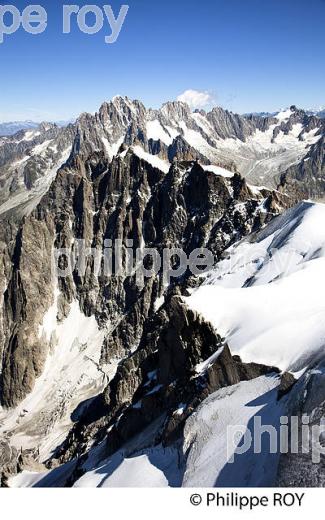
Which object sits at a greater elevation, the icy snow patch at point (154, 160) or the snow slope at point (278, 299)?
the icy snow patch at point (154, 160)

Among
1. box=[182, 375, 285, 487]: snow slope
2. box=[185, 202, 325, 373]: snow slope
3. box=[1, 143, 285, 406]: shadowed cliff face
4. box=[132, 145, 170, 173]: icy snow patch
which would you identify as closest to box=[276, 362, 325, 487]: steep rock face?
box=[182, 375, 285, 487]: snow slope

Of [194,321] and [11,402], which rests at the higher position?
[194,321]

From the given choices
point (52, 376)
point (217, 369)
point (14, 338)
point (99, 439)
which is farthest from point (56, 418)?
point (217, 369)

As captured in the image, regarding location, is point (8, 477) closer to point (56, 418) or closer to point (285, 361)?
point (56, 418)

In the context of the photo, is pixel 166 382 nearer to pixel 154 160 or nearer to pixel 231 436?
pixel 231 436

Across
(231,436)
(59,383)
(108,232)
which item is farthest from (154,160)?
(231,436)

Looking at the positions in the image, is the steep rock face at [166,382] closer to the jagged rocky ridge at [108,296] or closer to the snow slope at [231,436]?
the jagged rocky ridge at [108,296]

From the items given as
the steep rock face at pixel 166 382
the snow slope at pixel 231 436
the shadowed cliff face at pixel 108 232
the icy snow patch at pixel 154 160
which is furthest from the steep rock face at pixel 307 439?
the icy snow patch at pixel 154 160

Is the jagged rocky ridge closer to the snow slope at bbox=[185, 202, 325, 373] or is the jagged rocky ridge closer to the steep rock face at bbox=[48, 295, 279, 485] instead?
the steep rock face at bbox=[48, 295, 279, 485]
